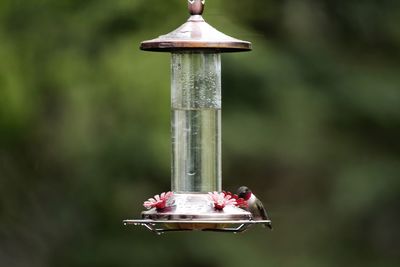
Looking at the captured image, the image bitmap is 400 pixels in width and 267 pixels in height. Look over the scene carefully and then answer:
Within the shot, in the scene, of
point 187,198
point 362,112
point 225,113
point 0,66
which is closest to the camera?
point 187,198

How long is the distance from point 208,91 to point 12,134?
567 centimetres

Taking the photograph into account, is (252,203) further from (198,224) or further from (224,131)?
(224,131)

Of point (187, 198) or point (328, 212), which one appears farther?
point (328, 212)

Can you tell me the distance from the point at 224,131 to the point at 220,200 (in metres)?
7.05

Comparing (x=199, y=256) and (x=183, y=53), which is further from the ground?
(x=183, y=53)

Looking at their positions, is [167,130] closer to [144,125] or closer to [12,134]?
[144,125]

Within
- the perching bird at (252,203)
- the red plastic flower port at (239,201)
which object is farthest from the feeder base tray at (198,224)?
the perching bird at (252,203)

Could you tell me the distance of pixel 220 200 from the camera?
6.96 meters

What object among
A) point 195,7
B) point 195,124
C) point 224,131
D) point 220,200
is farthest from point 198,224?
point 224,131

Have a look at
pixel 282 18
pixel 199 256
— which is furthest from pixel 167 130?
pixel 282 18

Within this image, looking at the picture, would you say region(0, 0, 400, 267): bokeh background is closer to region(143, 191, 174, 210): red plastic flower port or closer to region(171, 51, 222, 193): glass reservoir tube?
region(171, 51, 222, 193): glass reservoir tube

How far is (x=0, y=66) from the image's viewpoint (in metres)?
12.2

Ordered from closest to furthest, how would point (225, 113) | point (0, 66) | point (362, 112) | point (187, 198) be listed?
point (187, 198) → point (0, 66) → point (225, 113) → point (362, 112)

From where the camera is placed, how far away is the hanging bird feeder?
6.93 metres
